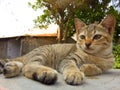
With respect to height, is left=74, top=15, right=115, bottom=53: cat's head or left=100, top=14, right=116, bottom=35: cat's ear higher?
left=100, top=14, right=116, bottom=35: cat's ear

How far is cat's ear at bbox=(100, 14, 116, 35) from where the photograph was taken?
2158 millimetres

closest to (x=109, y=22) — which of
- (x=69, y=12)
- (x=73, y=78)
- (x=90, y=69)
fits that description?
(x=90, y=69)

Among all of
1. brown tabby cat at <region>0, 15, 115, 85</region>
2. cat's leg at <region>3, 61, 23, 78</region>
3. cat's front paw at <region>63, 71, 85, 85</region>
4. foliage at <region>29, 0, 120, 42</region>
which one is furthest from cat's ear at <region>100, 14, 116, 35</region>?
foliage at <region>29, 0, 120, 42</region>

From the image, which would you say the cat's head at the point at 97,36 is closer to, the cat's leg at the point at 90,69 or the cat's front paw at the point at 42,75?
the cat's leg at the point at 90,69

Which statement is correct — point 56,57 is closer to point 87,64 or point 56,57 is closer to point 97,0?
point 87,64

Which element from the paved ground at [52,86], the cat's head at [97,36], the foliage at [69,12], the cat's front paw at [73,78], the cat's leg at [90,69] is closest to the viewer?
the paved ground at [52,86]

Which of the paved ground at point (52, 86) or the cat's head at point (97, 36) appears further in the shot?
the cat's head at point (97, 36)

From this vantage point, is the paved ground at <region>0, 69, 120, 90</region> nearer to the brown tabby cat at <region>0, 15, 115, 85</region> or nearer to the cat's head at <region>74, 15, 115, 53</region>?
the brown tabby cat at <region>0, 15, 115, 85</region>

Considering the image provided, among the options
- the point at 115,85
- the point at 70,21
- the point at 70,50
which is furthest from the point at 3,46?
the point at 115,85

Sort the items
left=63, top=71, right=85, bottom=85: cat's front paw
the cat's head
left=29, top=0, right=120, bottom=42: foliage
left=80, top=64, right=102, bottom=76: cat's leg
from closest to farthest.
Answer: left=63, top=71, right=85, bottom=85: cat's front paw, left=80, top=64, right=102, bottom=76: cat's leg, the cat's head, left=29, top=0, right=120, bottom=42: foliage

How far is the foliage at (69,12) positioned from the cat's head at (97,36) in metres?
5.46

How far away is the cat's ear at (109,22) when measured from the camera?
7.08 feet

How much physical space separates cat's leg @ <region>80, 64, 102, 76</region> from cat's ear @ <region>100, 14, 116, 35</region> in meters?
0.36

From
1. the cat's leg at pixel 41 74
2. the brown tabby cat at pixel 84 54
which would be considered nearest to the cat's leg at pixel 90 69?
the brown tabby cat at pixel 84 54
